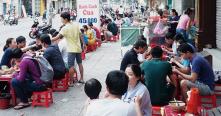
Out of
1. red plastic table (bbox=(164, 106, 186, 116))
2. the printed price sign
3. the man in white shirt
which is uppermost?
the printed price sign

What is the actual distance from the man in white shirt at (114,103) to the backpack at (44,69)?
521 cm

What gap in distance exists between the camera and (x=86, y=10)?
65.6 ft

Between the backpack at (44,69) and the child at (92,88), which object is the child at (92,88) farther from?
the backpack at (44,69)

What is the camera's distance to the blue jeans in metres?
8.65

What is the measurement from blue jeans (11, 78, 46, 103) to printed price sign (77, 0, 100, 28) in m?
11.3

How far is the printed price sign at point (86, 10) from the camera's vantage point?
785 inches

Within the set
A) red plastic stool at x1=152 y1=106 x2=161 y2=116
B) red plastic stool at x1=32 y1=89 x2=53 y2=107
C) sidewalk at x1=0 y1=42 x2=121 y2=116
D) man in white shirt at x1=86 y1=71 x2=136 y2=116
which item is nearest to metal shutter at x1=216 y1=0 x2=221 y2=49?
sidewalk at x1=0 y1=42 x2=121 y2=116

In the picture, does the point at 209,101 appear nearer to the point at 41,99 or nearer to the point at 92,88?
the point at 41,99

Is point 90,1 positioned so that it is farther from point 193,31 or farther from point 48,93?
point 48,93

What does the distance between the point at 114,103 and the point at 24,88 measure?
5166 millimetres

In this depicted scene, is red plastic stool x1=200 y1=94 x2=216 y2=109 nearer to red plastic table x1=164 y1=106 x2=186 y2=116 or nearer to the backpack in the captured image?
red plastic table x1=164 y1=106 x2=186 y2=116

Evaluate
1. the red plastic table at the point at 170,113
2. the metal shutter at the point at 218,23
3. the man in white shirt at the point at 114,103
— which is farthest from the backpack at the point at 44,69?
the metal shutter at the point at 218,23

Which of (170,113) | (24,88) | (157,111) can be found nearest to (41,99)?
(24,88)

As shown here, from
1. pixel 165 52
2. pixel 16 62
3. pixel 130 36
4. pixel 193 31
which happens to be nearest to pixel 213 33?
pixel 193 31
